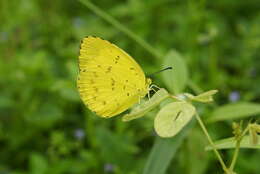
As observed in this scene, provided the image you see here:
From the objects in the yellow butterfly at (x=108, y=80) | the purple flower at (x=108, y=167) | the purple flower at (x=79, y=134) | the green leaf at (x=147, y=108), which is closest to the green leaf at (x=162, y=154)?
the yellow butterfly at (x=108, y=80)

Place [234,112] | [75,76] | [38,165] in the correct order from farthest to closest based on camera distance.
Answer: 1. [75,76]
2. [38,165]
3. [234,112]

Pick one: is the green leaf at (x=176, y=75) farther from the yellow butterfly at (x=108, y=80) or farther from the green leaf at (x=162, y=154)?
the yellow butterfly at (x=108, y=80)

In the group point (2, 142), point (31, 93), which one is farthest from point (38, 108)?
point (2, 142)

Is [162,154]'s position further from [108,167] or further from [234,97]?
[234,97]

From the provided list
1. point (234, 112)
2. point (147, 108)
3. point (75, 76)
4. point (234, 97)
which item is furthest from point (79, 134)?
point (147, 108)

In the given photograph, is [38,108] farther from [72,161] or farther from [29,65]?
Result: [72,161]

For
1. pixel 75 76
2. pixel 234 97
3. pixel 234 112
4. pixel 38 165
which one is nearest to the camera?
pixel 234 112

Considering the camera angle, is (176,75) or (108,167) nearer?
(176,75)
